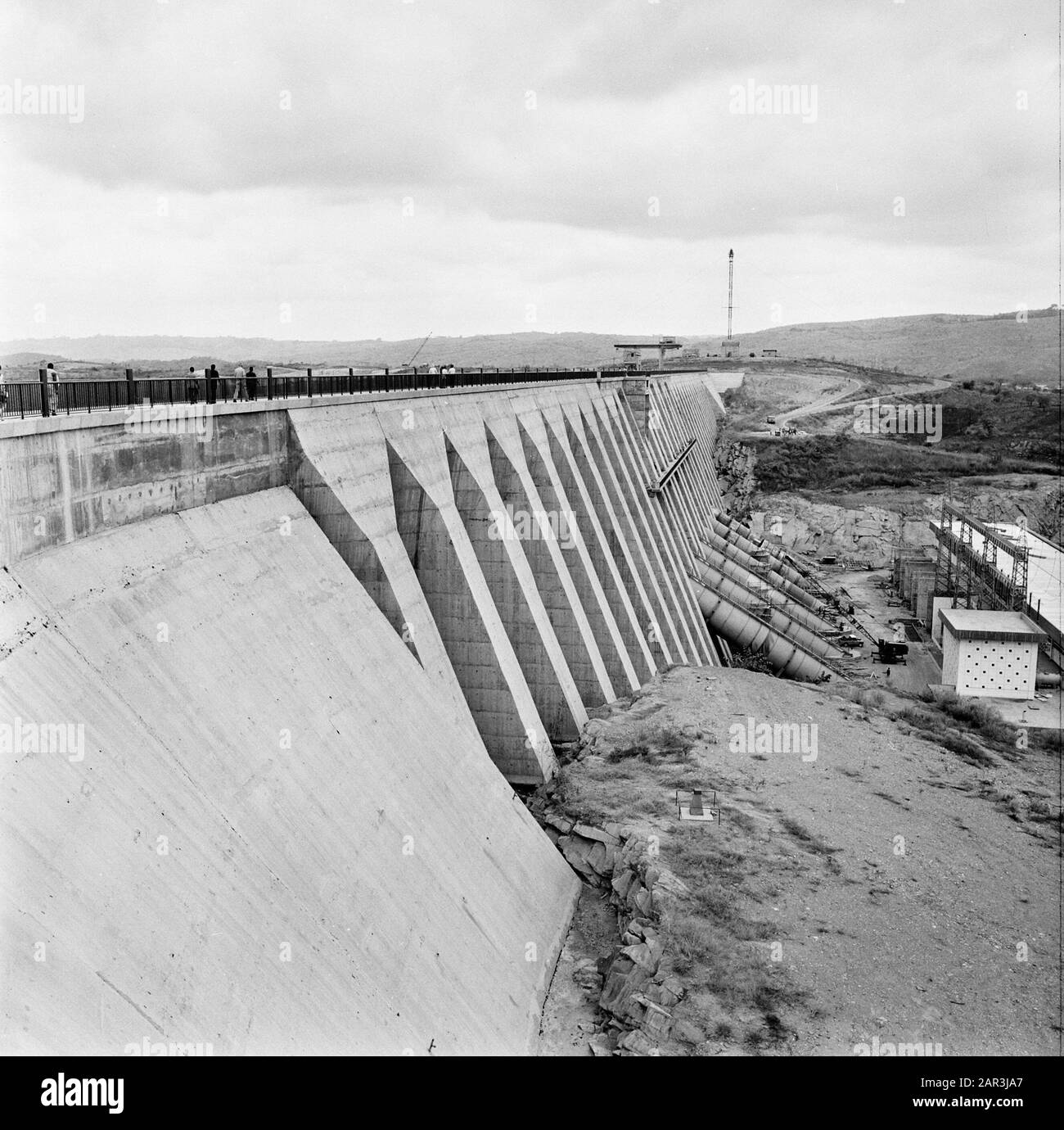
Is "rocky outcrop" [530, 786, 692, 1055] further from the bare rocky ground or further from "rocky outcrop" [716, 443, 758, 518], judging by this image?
"rocky outcrop" [716, 443, 758, 518]

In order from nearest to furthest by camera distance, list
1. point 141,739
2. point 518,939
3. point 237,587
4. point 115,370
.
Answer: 1. point 141,739
2. point 237,587
3. point 518,939
4. point 115,370

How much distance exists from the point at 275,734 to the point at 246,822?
1.42 metres

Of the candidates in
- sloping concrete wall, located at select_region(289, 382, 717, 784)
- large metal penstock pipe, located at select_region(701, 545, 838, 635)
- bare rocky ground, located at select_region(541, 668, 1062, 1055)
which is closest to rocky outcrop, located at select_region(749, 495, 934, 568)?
large metal penstock pipe, located at select_region(701, 545, 838, 635)

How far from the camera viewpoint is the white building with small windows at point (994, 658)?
2947cm

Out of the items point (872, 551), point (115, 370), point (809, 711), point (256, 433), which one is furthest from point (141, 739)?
point (872, 551)

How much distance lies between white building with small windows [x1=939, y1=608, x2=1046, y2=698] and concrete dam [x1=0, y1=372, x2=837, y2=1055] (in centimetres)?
1400

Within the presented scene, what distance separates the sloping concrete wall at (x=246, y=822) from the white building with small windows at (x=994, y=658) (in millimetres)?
18644

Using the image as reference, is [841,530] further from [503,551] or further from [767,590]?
[503,551]

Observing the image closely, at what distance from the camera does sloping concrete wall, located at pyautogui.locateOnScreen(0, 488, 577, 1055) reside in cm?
805

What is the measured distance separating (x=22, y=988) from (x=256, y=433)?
354 inches

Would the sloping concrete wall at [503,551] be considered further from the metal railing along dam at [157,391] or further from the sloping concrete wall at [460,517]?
the metal railing along dam at [157,391]

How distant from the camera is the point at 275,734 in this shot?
11.8 metres

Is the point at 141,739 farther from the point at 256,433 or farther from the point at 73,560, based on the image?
the point at 256,433

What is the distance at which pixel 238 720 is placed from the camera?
447 inches
